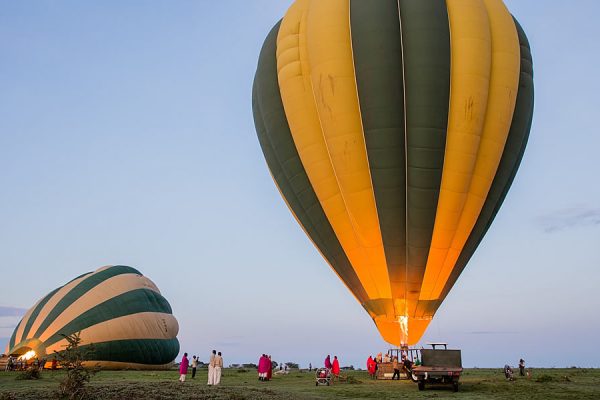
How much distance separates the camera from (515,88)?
21.9 metres

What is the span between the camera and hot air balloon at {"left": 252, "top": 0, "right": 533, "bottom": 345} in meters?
20.7

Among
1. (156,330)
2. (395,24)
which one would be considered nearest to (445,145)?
(395,24)

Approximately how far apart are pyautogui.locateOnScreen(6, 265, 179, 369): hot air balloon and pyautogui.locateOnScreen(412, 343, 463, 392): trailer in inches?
663

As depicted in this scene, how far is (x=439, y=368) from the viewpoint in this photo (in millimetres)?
17938

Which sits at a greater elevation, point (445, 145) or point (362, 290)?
point (445, 145)

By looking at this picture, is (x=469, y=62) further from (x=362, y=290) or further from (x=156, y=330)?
(x=156, y=330)

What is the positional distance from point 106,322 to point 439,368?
18535 mm

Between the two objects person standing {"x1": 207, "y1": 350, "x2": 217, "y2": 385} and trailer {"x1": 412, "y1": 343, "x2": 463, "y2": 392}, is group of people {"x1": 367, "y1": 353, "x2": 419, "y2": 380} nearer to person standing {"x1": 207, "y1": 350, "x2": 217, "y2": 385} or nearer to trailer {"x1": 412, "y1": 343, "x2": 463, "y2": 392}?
trailer {"x1": 412, "y1": 343, "x2": 463, "y2": 392}

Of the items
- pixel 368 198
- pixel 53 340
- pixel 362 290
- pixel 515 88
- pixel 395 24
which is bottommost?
pixel 53 340

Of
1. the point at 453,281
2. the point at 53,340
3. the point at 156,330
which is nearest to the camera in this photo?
the point at 453,281

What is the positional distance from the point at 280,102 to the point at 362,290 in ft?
29.1

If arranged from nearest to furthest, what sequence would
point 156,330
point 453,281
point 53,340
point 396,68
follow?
point 396,68 → point 453,281 → point 53,340 → point 156,330

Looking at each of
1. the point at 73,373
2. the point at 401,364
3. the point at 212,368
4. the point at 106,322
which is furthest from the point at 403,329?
the point at 106,322

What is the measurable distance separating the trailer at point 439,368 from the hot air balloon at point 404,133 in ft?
9.84
